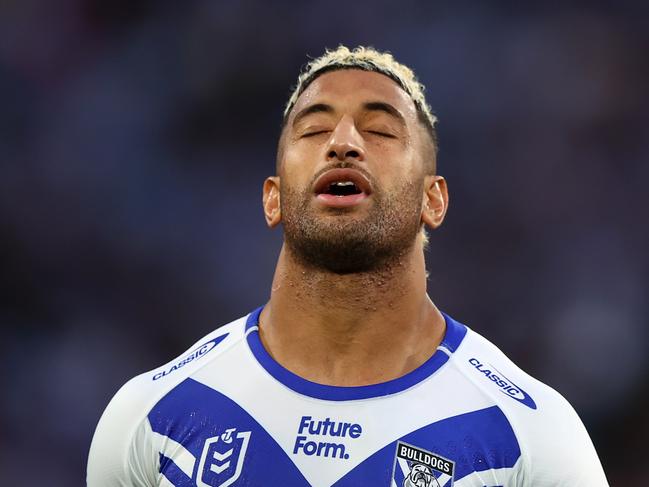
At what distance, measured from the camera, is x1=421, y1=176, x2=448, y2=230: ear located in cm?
288

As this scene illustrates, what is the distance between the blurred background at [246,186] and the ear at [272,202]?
3.33m

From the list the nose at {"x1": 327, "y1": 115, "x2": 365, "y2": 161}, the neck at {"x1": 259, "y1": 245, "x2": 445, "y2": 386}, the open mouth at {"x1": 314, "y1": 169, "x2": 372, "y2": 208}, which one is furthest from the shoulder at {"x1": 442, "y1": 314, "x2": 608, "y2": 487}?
the nose at {"x1": 327, "y1": 115, "x2": 365, "y2": 161}

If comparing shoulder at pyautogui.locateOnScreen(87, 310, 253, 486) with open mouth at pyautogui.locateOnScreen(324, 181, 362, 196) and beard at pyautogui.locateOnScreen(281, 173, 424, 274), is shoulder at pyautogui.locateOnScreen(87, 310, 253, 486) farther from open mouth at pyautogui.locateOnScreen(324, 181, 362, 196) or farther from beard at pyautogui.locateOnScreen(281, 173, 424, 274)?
Result: open mouth at pyautogui.locateOnScreen(324, 181, 362, 196)

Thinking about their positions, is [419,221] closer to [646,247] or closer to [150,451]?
[150,451]

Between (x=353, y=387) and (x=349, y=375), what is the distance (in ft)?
0.17

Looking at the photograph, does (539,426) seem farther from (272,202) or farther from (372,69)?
(372,69)

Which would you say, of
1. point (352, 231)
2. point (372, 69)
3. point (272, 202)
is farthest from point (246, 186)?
point (352, 231)

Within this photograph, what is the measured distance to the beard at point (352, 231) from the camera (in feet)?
8.50

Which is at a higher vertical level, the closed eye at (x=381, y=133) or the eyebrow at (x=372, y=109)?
the eyebrow at (x=372, y=109)

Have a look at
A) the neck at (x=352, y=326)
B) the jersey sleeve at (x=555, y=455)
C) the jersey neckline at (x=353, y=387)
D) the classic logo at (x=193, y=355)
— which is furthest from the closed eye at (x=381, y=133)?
the jersey sleeve at (x=555, y=455)

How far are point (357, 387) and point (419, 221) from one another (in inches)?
22.8

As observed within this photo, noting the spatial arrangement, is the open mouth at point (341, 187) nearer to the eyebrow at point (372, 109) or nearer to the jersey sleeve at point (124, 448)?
the eyebrow at point (372, 109)

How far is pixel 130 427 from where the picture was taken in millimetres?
2613

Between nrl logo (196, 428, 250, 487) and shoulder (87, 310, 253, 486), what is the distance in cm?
19
